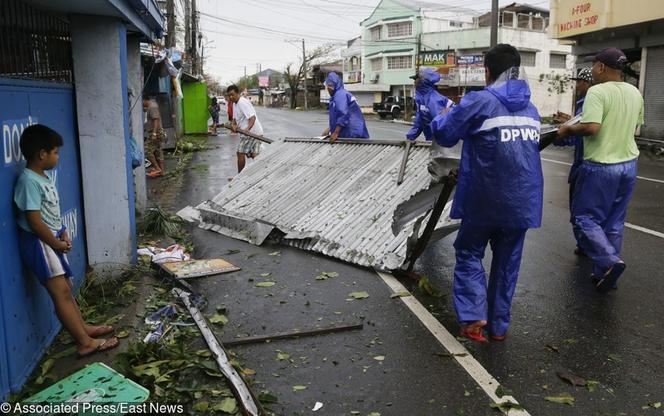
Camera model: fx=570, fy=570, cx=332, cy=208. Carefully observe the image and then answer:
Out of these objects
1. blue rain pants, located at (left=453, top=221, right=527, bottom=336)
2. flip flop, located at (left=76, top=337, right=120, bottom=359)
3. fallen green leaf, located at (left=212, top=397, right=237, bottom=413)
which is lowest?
fallen green leaf, located at (left=212, top=397, right=237, bottom=413)

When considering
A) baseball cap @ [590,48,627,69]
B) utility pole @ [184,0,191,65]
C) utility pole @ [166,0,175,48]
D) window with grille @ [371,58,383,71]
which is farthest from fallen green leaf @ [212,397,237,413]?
window with grille @ [371,58,383,71]

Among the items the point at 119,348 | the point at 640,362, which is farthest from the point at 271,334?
the point at 640,362

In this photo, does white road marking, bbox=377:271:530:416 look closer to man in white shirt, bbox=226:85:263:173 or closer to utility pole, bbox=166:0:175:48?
man in white shirt, bbox=226:85:263:173

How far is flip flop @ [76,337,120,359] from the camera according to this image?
3822mm

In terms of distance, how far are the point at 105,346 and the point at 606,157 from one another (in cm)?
442

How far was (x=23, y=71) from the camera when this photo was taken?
13.6 feet

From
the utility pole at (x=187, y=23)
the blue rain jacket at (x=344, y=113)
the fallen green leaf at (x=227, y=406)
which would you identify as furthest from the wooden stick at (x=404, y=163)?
the utility pole at (x=187, y=23)

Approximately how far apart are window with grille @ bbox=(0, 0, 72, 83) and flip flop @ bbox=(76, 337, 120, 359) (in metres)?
1.87

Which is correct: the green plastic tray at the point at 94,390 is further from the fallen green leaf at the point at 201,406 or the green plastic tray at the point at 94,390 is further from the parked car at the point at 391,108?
the parked car at the point at 391,108

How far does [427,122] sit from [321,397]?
511cm

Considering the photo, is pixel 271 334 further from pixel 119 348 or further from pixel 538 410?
pixel 538 410

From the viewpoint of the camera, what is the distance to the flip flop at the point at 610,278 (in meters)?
4.82

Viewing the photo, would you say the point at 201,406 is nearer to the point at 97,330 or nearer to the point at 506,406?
the point at 97,330

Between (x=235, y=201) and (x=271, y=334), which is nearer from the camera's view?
(x=271, y=334)
